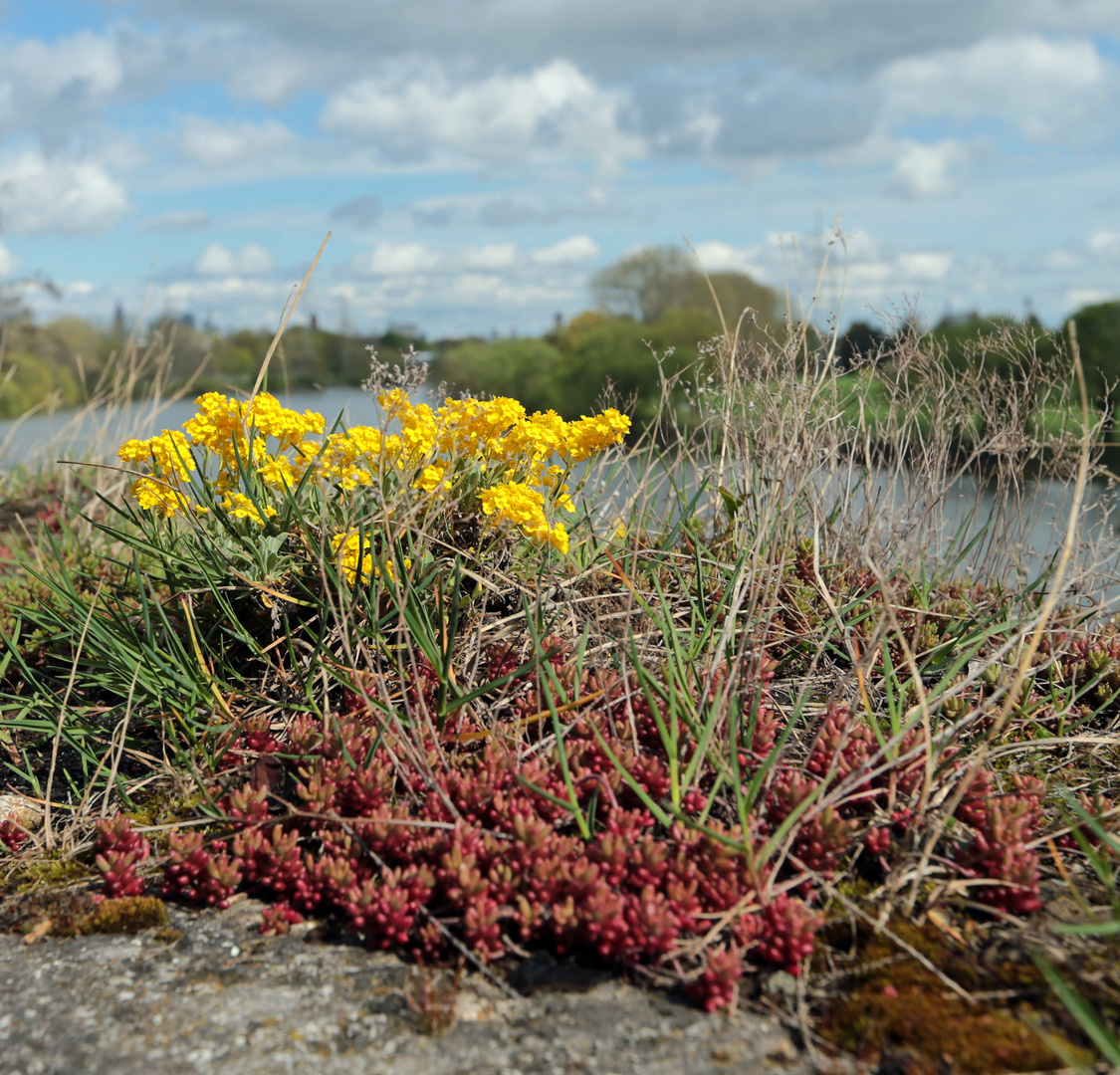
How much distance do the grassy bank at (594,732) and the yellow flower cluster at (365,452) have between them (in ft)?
0.06

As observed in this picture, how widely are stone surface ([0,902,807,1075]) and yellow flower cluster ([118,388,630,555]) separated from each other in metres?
1.28

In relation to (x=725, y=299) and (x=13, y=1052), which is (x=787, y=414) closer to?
(x=13, y=1052)

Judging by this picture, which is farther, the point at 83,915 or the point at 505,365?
the point at 505,365

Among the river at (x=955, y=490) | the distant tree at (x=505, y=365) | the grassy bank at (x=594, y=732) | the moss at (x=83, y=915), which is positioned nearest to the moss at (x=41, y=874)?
the grassy bank at (x=594, y=732)

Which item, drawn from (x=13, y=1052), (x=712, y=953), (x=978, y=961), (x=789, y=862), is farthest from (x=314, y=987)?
(x=978, y=961)

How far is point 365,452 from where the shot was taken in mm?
3008

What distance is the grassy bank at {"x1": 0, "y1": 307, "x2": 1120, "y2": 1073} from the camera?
2.05 meters

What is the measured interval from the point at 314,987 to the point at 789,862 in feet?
4.01

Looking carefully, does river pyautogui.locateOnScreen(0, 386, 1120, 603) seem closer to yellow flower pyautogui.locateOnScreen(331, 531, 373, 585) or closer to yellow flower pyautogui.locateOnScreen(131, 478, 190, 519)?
yellow flower pyautogui.locateOnScreen(331, 531, 373, 585)

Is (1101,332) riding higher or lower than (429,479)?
higher

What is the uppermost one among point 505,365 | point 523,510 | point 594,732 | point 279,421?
point 505,365

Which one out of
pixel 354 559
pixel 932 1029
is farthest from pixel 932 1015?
pixel 354 559

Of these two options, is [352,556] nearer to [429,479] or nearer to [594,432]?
[429,479]

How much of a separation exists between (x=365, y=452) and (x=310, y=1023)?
1.75 m
